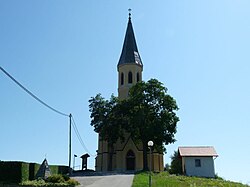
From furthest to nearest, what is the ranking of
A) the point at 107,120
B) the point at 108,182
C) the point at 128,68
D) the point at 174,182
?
the point at 128,68, the point at 107,120, the point at 108,182, the point at 174,182

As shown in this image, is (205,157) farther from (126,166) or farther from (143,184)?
(143,184)

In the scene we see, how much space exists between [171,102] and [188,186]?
18847 mm

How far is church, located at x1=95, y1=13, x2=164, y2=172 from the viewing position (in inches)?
1806

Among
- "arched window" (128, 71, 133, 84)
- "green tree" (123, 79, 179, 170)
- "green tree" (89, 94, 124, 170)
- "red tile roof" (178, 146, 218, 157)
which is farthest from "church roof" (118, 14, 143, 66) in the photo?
"red tile roof" (178, 146, 218, 157)

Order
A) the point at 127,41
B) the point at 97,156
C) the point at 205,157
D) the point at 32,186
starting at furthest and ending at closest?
1. the point at 127,41
2. the point at 97,156
3. the point at 205,157
4. the point at 32,186

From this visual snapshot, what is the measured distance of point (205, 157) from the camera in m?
39.4

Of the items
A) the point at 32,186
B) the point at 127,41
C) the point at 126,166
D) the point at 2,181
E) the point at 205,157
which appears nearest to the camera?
the point at 32,186

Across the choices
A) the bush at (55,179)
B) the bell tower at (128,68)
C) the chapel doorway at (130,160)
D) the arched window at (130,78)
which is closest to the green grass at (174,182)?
the bush at (55,179)

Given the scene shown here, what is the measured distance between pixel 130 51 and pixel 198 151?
62.9 feet

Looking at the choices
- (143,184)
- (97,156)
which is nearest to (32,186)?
(143,184)

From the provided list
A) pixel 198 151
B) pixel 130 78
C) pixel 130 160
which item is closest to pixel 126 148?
pixel 130 160

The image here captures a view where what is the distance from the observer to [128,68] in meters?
51.5

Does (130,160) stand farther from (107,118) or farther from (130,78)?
(130,78)

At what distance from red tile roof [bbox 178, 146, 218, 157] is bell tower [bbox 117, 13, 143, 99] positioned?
1325cm
